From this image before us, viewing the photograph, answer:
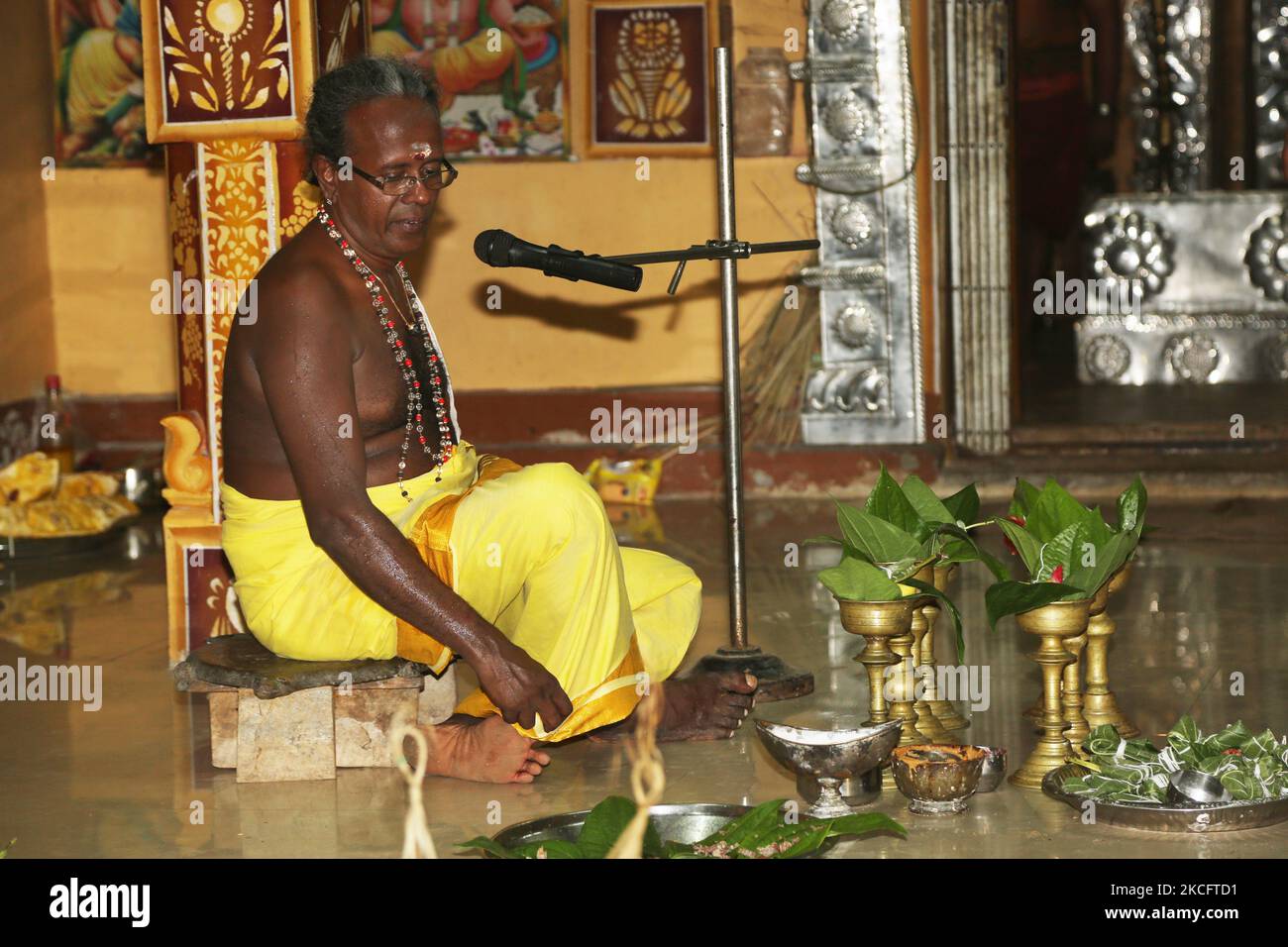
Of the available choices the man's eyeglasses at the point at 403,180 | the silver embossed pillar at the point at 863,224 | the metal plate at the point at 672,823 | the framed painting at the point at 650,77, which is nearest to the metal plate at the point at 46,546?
the framed painting at the point at 650,77

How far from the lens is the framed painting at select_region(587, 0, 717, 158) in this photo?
732 cm

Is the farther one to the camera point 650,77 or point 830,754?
point 650,77

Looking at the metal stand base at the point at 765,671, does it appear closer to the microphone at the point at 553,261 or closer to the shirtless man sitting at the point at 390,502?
the shirtless man sitting at the point at 390,502

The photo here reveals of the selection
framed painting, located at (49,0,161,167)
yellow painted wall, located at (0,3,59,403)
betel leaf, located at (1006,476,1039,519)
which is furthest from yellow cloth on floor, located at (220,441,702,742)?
framed painting, located at (49,0,161,167)

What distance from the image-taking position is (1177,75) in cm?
1162

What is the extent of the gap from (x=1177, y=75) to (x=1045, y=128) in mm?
1561

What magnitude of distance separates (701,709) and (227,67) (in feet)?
6.55

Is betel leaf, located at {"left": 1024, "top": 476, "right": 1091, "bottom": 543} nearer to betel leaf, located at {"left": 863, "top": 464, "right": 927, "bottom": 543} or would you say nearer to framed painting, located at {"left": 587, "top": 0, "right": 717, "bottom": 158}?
betel leaf, located at {"left": 863, "top": 464, "right": 927, "bottom": 543}

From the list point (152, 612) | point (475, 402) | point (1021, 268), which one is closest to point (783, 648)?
point (152, 612)

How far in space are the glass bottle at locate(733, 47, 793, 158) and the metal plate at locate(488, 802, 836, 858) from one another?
4.39 m

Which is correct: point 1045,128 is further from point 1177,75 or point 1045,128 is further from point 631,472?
point 631,472

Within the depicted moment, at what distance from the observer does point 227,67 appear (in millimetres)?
4449

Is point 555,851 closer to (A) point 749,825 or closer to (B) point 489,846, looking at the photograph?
(B) point 489,846

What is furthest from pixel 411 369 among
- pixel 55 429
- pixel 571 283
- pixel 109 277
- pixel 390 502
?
pixel 109 277
